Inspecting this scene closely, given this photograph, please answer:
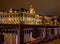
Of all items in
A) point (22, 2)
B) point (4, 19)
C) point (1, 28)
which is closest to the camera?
point (1, 28)

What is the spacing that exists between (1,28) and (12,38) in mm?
89

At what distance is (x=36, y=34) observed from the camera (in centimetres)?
85

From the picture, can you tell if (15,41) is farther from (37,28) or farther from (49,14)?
(49,14)

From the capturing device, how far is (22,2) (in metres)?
2.19

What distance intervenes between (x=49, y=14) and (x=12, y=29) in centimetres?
162

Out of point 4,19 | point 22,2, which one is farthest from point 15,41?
point 22,2

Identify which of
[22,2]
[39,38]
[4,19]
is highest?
[22,2]

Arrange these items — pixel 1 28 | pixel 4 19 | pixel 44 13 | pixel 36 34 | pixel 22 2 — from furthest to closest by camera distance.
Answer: pixel 44 13 → pixel 22 2 → pixel 4 19 → pixel 36 34 → pixel 1 28

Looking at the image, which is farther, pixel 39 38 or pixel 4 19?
pixel 4 19

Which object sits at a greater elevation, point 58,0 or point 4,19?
point 58,0

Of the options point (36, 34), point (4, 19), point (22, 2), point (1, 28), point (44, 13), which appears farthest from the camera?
point (44, 13)

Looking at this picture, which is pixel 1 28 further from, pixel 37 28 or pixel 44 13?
pixel 44 13

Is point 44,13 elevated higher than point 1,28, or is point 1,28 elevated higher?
point 44,13

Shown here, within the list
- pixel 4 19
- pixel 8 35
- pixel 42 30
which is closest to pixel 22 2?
pixel 4 19
